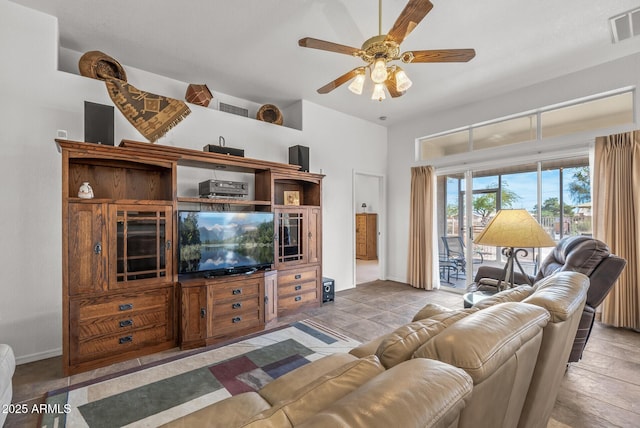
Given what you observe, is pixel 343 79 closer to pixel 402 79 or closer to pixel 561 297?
pixel 402 79

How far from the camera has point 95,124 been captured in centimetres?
262

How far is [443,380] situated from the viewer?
2.08ft

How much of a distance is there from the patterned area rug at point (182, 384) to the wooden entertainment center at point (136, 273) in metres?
0.31

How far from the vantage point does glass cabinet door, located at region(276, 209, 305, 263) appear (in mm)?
3826

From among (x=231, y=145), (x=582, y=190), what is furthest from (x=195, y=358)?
(x=582, y=190)

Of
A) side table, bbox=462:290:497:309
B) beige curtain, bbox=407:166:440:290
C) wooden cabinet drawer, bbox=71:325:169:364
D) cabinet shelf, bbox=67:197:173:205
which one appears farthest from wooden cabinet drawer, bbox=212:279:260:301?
beige curtain, bbox=407:166:440:290

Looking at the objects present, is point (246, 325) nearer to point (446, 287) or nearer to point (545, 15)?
point (446, 287)

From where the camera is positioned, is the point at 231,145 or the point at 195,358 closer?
the point at 195,358

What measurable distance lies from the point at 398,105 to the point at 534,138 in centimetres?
196

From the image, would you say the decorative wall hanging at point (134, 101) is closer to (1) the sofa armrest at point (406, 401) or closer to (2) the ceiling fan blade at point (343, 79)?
(2) the ceiling fan blade at point (343, 79)

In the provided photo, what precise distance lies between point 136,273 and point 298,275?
6.15 feet

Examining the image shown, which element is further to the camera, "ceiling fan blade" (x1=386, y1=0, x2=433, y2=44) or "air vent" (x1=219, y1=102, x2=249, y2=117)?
"air vent" (x1=219, y1=102, x2=249, y2=117)

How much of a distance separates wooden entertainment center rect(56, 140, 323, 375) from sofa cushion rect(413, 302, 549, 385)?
8.43 feet

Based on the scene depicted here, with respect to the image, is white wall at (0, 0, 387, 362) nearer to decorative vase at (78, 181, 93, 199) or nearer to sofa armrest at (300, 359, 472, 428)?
decorative vase at (78, 181, 93, 199)
